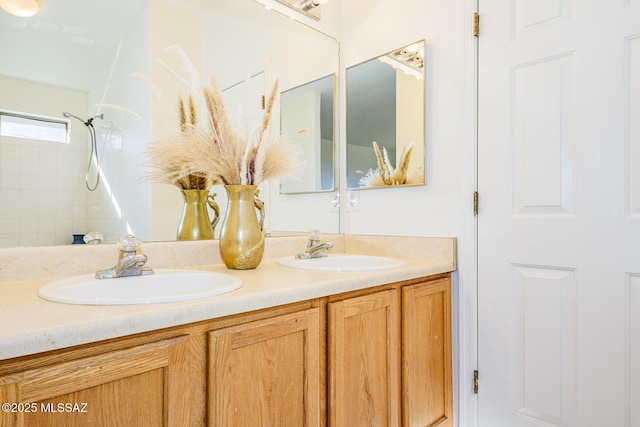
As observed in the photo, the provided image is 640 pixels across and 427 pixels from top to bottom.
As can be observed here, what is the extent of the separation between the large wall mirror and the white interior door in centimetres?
108

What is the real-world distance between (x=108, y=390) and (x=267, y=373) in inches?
13.9

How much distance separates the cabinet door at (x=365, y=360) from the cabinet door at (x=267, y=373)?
0.26ft

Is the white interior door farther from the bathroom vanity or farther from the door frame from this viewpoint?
the bathroom vanity

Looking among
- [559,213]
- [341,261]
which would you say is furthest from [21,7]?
[559,213]

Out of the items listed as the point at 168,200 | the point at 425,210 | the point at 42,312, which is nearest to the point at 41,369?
the point at 42,312

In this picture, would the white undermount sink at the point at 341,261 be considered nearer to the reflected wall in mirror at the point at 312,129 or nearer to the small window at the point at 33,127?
the reflected wall in mirror at the point at 312,129

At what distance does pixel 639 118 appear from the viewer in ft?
3.83

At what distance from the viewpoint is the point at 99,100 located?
122cm

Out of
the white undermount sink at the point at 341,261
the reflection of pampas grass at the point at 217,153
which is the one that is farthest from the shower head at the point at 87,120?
the white undermount sink at the point at 341,261

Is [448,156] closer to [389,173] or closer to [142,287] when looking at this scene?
[389,173]

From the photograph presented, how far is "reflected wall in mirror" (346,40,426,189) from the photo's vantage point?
65.6 inches

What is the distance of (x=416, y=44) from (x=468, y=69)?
0.29 m

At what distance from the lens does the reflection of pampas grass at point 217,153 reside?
4.14 feet

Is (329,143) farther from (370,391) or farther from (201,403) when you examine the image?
(201,403)
